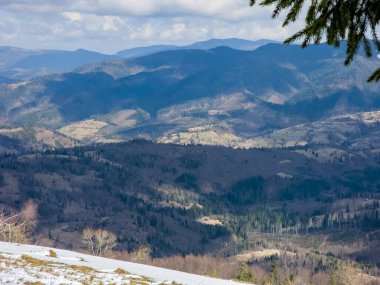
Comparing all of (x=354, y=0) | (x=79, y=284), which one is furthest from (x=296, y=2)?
(x=79, y=284)

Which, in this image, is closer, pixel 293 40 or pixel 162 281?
pixel 293 40

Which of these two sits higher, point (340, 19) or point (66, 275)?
point (340, 19)

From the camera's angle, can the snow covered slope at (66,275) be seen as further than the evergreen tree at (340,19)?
Yes

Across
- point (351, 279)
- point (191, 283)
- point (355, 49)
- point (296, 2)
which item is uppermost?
point (296, 2)

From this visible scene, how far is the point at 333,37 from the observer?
56.7 ft

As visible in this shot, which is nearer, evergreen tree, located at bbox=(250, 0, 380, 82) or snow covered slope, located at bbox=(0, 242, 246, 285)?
evergreen tree, located at bbox=(250, 0, 380, 82)

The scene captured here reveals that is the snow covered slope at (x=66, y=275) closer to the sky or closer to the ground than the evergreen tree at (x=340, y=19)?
closer to the ground

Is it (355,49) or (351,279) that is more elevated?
(355,49)

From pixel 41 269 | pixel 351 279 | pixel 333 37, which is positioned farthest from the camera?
pixel 351 279

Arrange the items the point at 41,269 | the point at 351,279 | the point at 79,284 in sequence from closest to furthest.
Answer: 1. the point at 79,284
2. the point at 41,269
3. the point at 351,279

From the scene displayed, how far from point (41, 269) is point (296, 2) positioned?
26925 mm

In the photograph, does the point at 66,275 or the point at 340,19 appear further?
the point at 66,275

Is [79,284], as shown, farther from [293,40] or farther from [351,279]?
[351,279]

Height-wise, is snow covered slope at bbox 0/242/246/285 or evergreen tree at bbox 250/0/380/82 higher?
evergreen tree at bbox 250/0/380/82
